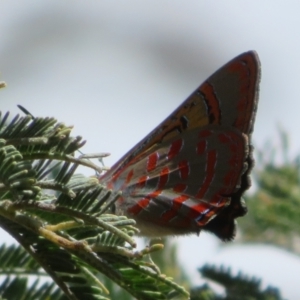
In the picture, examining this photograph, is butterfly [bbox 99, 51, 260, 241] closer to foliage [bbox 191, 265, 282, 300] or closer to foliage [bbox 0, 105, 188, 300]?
foliage [bbox 191, 265, 282, 300]

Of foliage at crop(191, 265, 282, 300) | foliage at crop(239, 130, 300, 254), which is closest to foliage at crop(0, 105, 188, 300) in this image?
foliage at crop(191, 265, 282, 300)

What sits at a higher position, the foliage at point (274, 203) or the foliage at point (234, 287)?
the foliage at point (274, 203)

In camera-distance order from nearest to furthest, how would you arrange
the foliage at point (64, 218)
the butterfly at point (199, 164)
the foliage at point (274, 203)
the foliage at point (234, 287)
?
1. the foliage at point (64, 218)
2. the foliage at point (234, 287)
3. the butterfly at point (199, 164)
4. the foliage at point (274, 203)

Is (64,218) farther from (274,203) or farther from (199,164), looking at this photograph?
(274,203)

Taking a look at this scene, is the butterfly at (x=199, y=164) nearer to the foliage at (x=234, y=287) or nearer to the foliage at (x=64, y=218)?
the foliage at (x=234, y=287)

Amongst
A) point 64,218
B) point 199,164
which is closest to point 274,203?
point 199,164

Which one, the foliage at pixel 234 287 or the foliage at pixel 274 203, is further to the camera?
the foliage at pixel 274 203

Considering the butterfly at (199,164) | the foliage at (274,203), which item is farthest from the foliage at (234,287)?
the foliage at (274,203)
